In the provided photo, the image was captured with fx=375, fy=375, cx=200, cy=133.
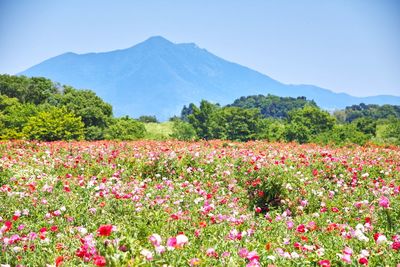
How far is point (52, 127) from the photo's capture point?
4472cm

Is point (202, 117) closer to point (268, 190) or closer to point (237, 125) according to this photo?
point (237, 125)

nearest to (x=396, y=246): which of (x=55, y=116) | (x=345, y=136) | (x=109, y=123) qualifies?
(x=55, y=116)

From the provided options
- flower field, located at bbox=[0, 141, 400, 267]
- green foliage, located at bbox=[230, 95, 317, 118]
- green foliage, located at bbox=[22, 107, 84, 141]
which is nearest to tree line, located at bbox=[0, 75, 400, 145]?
green foliage, located at bbox=[22, 107, 84, 141]

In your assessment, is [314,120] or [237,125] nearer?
[237,125]

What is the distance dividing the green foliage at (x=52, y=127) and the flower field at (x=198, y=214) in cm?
3345

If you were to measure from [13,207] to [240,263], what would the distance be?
173 inches

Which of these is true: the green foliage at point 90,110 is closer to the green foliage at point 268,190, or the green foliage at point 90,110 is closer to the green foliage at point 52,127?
the green foliage at point 52,127

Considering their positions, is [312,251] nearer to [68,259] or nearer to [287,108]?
[68,259]

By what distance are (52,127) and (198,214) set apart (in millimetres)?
42419

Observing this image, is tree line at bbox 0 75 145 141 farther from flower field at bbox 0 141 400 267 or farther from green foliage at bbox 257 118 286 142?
flower field at bbox 0 141 400 267

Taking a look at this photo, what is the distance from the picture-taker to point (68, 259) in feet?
13.0

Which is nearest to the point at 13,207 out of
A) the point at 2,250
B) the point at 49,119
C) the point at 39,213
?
the point at 39,213

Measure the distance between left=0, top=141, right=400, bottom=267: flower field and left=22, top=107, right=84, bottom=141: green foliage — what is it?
33450mm

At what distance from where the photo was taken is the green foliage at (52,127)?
4425 centimetres
